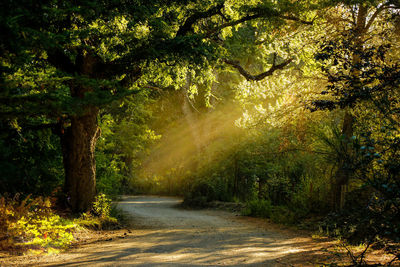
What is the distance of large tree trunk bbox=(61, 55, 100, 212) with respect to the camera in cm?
1014

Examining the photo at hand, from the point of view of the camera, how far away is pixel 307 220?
10656mm

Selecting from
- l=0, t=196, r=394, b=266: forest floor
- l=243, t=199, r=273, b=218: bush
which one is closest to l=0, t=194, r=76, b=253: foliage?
l=0, t=196, r=394, b=266: forest floor

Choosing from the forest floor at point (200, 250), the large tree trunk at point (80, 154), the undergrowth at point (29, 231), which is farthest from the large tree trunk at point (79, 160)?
the undergrowth at point (29, 231)

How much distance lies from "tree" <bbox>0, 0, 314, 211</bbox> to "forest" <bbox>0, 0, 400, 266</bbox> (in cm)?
3

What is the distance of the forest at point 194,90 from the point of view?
4.66m

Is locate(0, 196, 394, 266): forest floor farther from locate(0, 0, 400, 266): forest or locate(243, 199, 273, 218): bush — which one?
locate(243, 199, 273, 218): bush

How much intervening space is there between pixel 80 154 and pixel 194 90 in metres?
5.23

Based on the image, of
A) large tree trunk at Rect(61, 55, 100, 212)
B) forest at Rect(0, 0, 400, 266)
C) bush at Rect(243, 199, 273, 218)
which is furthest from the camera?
bush at Rect(243, 199, 273, 218)

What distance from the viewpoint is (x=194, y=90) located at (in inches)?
525

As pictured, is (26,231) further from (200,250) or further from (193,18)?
(193,18)

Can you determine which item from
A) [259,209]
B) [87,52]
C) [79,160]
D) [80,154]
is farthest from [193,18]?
[259,209]

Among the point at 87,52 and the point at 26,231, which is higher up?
the point at 87,52

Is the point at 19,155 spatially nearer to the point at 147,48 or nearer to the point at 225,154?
the point at 147,48

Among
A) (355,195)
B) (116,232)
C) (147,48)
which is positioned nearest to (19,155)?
(116,232)
